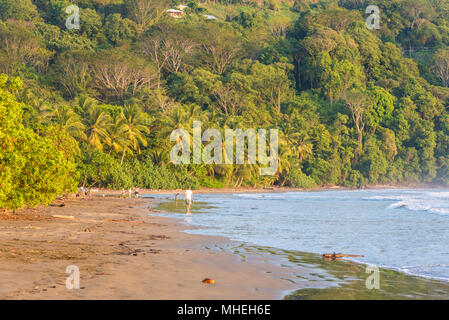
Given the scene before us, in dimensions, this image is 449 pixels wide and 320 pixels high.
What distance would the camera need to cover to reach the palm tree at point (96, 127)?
46312 millimetres

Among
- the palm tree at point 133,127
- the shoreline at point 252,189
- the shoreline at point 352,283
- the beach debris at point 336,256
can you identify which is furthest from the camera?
the palm tree at point 133,127

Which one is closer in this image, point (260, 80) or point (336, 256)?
point (336, 256)

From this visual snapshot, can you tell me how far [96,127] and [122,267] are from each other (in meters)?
38.3

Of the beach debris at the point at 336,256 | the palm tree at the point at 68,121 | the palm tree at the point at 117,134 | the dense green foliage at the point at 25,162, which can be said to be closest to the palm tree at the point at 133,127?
the palm tree at the point at 117,134

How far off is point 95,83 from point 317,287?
7163 centimetres

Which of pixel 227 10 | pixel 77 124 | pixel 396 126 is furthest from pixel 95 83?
pixel 227 10

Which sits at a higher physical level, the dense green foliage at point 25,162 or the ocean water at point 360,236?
the dense green foliage at point 25,162

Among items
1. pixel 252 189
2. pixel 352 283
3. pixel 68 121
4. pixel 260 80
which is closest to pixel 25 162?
pixel 352 283

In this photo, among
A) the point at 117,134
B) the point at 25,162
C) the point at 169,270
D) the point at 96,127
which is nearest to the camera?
the point at 169,270

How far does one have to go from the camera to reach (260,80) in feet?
291

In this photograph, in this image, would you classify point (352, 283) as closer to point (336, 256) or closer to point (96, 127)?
point (336, 256)

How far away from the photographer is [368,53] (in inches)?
4136

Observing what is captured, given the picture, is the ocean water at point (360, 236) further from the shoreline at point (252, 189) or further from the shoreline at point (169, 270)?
the shoreline at point (252, 189)

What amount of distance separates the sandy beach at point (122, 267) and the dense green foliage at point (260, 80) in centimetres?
3655
